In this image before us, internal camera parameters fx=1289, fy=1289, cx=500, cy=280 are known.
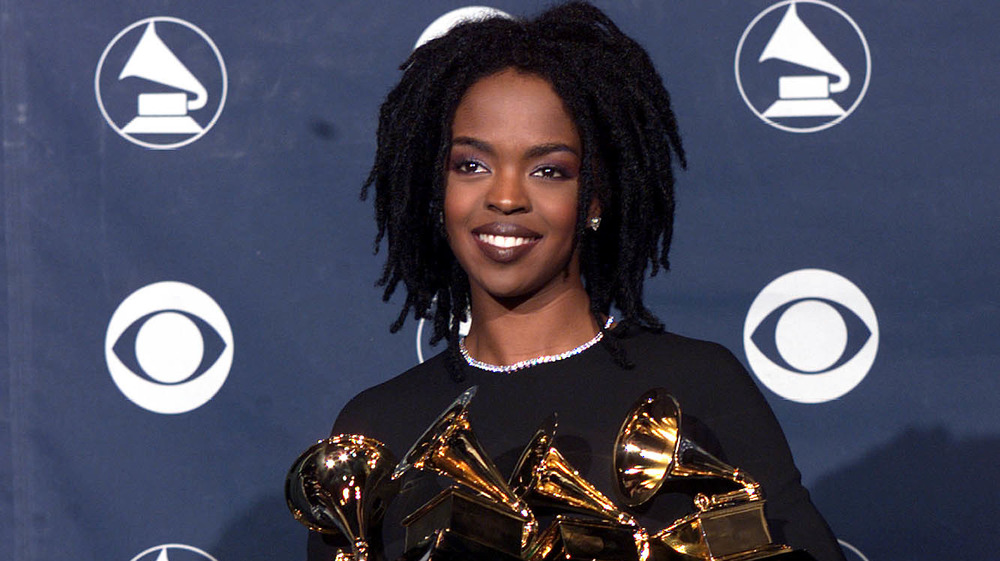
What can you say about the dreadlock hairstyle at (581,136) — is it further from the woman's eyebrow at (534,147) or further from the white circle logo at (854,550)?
the white circle logo at (854,550)

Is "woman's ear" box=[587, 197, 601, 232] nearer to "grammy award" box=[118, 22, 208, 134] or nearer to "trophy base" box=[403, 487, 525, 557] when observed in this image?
"trophy base" box=[403, 487, 525, 557]

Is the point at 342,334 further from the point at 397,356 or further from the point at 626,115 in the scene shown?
the point at 626,115

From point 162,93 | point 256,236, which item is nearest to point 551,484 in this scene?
point 256,236

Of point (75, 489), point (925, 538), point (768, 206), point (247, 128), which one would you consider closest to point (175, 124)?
point (247, 128)

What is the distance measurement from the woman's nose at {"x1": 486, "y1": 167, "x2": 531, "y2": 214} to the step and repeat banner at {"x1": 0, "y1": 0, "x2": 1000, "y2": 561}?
642 mm

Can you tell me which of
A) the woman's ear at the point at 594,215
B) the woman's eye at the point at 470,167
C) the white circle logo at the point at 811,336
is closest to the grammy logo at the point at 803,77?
the white circle logo at the point at 811,336

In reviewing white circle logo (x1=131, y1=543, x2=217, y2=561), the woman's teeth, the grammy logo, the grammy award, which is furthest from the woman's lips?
white circle logo (x1=131, y1=543, x2=217, y2=561)

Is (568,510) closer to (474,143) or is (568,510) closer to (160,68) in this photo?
(474,143)

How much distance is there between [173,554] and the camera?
2266 millimetres

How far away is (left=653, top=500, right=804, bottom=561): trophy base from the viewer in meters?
1.32

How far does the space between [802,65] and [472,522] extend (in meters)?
1.23

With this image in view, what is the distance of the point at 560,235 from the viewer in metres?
1.66

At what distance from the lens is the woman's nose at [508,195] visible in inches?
63.2

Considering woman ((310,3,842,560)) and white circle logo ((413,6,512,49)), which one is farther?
white circle logo ((413,6,512,49))
